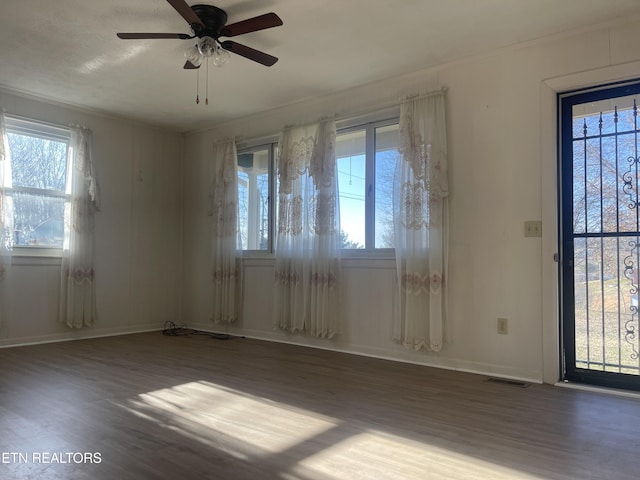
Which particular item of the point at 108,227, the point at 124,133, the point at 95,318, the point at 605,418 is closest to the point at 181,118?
the point at 124,133

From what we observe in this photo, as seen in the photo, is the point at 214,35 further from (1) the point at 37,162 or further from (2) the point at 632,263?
(2) the point at 632,263

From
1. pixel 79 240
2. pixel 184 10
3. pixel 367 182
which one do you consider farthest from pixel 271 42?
pixel 79 240

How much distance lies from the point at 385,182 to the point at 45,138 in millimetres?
3627

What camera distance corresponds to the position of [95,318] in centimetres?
526

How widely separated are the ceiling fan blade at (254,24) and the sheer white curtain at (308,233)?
175 cm

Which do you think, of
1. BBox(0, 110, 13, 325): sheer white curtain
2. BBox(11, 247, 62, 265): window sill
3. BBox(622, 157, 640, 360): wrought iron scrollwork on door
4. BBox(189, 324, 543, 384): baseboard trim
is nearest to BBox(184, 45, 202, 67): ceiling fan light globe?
BBox(0, 110, 13, 325): sheer white curtain

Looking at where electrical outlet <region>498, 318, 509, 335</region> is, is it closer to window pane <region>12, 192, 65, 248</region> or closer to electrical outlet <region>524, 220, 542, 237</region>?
electrical outlet <region>524, 220, 542, 237</region>

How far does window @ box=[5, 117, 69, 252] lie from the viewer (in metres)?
4.74

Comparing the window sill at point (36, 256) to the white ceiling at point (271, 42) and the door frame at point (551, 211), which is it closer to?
the white ceiling at point (271, 42)

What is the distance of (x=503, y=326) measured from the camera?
3574 mm

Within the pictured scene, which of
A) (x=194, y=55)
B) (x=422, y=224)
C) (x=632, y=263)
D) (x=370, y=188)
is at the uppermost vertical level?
(x=194, y=55)

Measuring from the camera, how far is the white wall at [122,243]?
480 centimetres

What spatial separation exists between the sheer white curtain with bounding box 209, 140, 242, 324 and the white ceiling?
822mm

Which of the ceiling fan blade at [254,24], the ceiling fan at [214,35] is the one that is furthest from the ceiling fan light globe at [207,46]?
the ceiling fan blade at [254,24]
